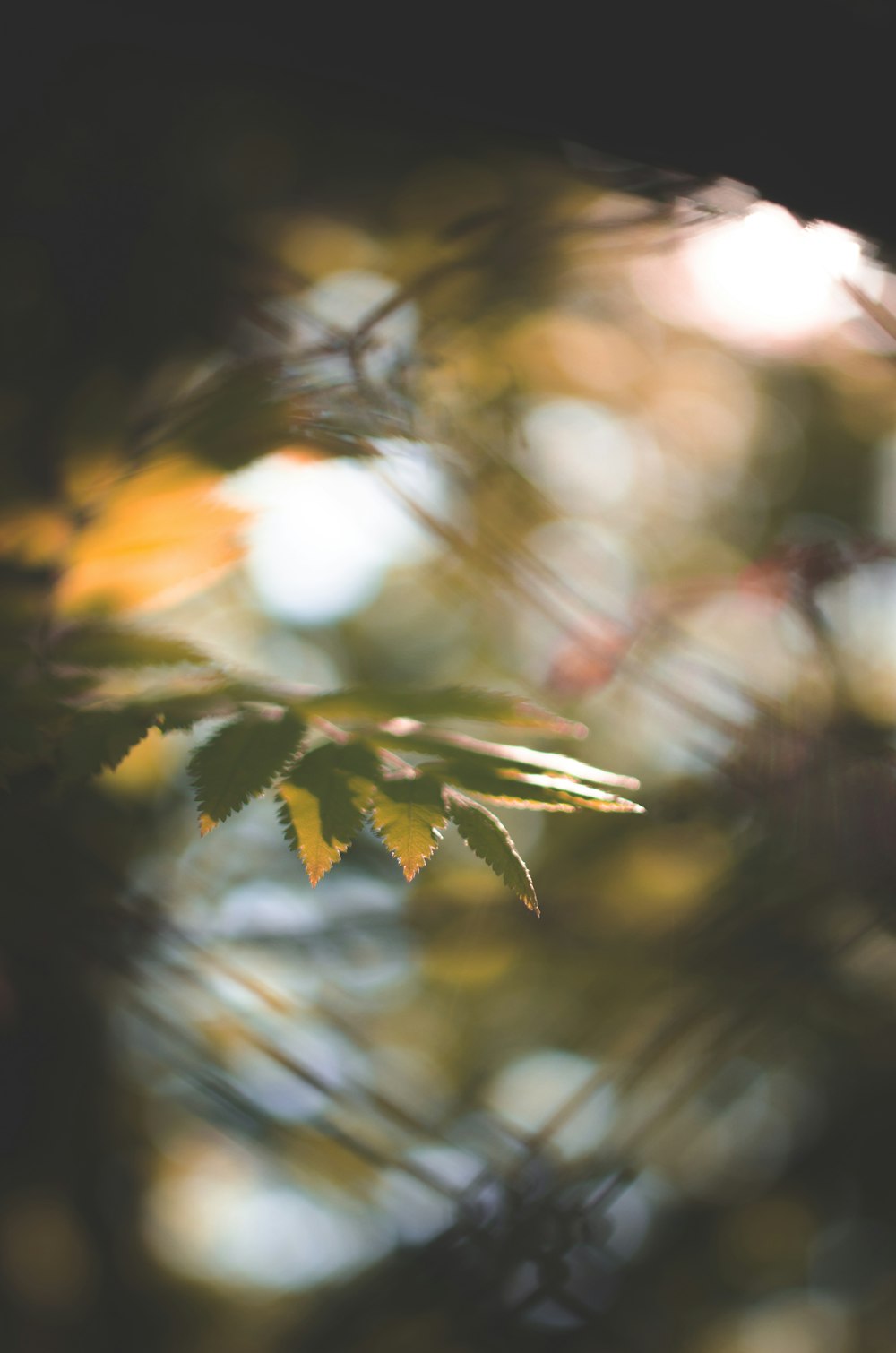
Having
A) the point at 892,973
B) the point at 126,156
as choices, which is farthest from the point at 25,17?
the point at 892,973

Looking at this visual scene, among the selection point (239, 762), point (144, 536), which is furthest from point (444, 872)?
point (239, 762)

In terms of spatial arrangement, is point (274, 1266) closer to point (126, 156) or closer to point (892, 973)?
point (892, 973)

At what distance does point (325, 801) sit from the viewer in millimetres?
692

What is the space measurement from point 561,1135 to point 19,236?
7.67ft

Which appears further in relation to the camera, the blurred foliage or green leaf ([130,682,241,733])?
the blurred foliage

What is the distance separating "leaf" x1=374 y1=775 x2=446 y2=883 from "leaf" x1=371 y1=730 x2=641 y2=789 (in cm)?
5

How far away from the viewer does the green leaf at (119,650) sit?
2.97ft

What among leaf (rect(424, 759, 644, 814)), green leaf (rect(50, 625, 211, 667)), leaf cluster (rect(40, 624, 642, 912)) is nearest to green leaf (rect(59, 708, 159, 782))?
leaf cluster (rect(40, 624, 642, 912))

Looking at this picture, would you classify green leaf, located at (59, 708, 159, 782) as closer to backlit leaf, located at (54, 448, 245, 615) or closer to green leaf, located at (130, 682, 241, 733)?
green leaf, located at (130, 682, 241, 733)

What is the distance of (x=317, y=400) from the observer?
46.8 inches

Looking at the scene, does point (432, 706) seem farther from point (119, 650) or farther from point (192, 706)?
point (119, 650)

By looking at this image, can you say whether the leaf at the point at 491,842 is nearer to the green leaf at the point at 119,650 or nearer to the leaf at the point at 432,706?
the leaf at the point at 432,706

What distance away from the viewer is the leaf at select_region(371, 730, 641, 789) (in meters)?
0.70

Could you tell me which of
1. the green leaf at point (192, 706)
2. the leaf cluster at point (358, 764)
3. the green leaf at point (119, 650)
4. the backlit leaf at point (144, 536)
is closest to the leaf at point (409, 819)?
the leaf cluster at point (358, 764)
